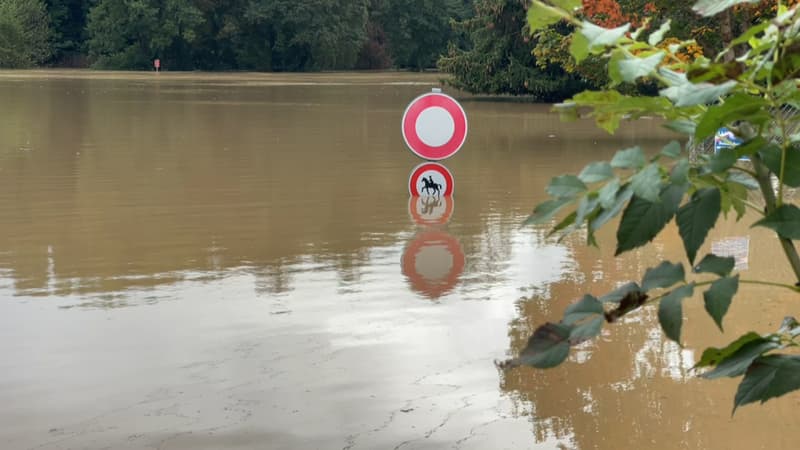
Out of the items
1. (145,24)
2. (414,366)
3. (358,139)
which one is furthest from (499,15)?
(145,24)

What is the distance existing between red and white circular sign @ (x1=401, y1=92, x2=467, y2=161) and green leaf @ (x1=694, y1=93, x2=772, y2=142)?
455 inches

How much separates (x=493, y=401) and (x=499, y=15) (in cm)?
3384

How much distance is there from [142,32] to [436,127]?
78.4 meters

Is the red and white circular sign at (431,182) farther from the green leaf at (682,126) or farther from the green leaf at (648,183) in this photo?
the green leaf at (648,183)

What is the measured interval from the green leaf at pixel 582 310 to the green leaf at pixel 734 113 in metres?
0.25

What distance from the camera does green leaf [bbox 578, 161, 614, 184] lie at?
1.68 meters

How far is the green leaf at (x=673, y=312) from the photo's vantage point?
5.24 ft

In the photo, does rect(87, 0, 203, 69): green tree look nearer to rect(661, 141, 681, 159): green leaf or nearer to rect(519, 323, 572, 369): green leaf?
rect(661, 141, 681, 159): green leaf

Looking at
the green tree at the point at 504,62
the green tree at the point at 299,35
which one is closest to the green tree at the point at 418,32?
the green tree at the point at 299,35

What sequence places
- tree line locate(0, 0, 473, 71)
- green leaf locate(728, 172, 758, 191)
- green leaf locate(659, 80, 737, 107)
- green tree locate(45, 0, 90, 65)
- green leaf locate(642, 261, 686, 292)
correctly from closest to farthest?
green leaf locate(659, 80, 737, 107) → green leaf locate(642, 261, 686, 292) → green leaf locate(728, 172, 758, 191) → tree line locate(0, 0, 473, 71) → green tree locate(45, 0, 90, 65)

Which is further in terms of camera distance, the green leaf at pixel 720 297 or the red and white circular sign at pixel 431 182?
the red and white circular sign at pixel 431 182

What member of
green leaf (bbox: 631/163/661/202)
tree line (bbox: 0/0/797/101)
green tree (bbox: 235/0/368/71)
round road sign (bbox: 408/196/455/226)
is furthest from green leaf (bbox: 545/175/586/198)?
green tree (bbox: 235/0/368/71)

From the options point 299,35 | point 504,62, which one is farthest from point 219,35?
point 504,62

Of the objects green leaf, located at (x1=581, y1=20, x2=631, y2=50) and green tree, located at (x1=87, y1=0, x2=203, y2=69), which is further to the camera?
green tree, located at (x1=87, y1=0, x2=203, y2=69)
